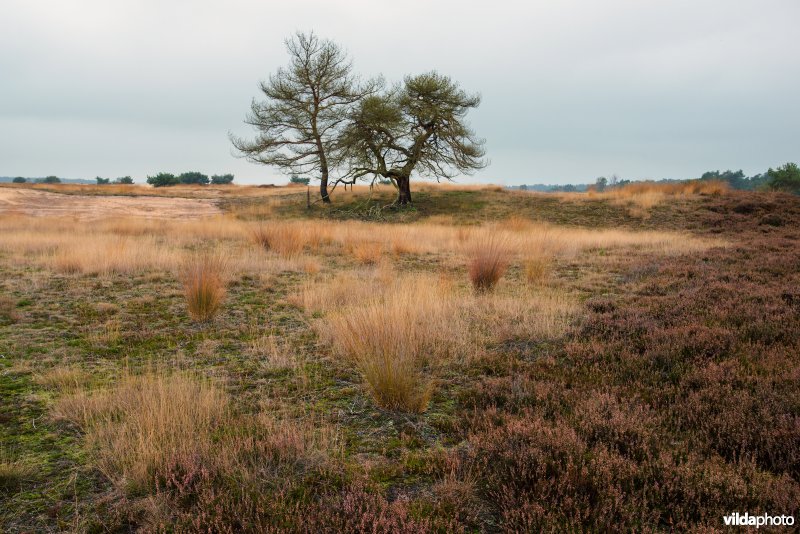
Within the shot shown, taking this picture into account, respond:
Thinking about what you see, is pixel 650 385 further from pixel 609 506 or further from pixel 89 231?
pixel 89 231

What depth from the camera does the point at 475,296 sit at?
8.22m

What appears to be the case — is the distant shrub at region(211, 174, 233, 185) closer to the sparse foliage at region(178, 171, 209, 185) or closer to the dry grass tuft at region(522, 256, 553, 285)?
the sparse foliage at region(178, 171, 209, 185)

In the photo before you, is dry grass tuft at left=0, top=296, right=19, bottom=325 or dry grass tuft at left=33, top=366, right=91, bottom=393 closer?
dry grass tuft at left=33, top=366, right=91, bottom=393

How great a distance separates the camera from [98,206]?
90.5ft

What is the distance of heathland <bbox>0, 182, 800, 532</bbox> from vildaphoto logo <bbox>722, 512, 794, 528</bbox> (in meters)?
0.07

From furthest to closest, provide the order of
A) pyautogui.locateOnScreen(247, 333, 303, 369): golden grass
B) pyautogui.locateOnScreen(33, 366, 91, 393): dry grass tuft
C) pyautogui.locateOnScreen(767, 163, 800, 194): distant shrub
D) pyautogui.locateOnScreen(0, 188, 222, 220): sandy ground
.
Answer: pyautogui.locateOnScreen(767, 163, 800, 194): distant shrub
pyautogui.locateOnScreen(0, 188, 222, 220): sandy ground
pyautogui.locateOnScreen(247, 333, 303, 369): golden grass
pyautogui.locateOnScreen(33, 366, 91, 393): dry grass tuft

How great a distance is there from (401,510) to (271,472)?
3.25 feet

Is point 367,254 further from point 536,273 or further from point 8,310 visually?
point 8,310

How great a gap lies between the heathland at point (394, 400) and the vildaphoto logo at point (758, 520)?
7 centimetres

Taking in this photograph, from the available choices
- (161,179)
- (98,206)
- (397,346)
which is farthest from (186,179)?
(397,346)

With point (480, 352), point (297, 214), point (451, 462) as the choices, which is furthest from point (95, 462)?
point (297, 214)

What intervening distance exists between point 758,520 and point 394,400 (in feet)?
8.14

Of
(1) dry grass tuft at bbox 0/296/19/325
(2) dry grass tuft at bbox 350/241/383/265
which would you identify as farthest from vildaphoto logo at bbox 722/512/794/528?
(2) dry grass tuft at bbox 350/241/383/265

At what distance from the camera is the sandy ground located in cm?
2437
